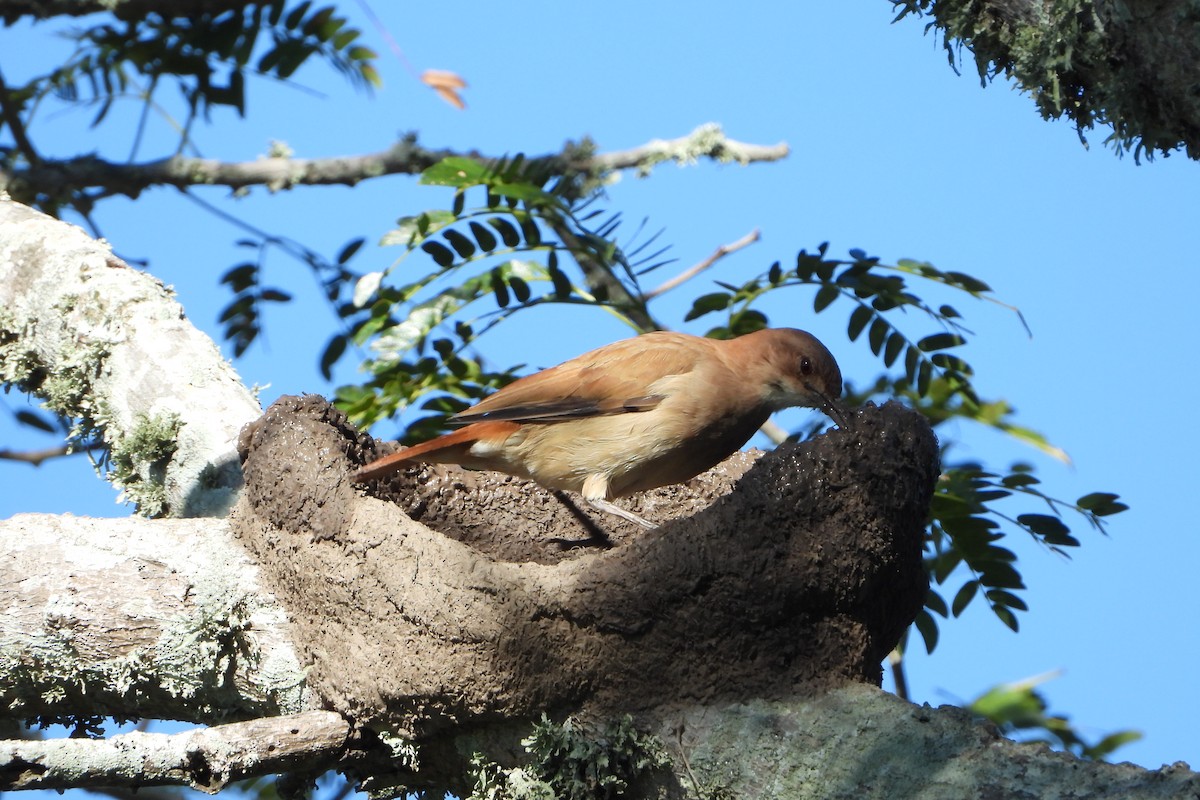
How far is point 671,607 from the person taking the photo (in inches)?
137

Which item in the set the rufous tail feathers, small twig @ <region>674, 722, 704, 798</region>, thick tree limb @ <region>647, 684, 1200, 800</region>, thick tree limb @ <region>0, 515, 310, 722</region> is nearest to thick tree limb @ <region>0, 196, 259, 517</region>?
the rufous tail feathers

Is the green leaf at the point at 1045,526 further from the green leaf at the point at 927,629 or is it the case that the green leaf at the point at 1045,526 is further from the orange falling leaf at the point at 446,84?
the orange falling leaf at the point at 446,84

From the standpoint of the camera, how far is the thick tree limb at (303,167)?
6801 mm

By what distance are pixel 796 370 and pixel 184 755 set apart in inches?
117

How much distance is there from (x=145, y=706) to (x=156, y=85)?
473 centimetres

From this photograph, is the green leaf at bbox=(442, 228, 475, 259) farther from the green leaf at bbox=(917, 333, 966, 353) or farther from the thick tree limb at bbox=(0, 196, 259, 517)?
the green leaf at bbox=(917, 333, 966, 353)

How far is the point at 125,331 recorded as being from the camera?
198 inches

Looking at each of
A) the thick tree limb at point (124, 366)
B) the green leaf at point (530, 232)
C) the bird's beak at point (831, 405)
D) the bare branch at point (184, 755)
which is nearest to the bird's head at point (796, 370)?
the bird's beak at point (831, 405)

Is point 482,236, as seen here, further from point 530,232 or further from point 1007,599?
point 1007,599

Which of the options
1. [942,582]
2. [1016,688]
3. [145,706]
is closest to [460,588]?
[145,706]

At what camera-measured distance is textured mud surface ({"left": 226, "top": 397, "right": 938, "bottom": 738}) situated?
3439mm

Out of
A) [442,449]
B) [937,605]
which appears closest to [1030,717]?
[937,605]

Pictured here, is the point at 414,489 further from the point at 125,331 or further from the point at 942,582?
the point at 942,582

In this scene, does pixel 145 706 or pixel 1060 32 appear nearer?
pixel 1060 32
